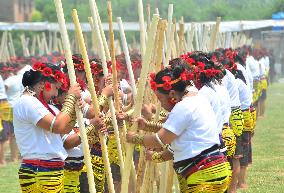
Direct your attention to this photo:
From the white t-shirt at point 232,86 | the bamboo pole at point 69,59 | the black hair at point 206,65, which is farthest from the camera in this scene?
the white t-shirt at point 232,86

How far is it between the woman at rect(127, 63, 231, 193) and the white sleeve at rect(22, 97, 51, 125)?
0.80 meters

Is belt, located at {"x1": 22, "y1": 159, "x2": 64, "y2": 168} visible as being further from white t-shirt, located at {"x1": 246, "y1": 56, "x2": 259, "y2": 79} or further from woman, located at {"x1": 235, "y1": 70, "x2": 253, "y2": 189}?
white t-shirt, located at {"x1": 246, "y1": 56, "x2": 259, "y2": 79}

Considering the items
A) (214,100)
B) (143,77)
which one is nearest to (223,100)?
(214,100)

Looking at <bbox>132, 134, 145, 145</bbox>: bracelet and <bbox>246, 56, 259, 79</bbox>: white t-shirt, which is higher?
<bbox>132, 134, 145, 145</bbox>: bracelet

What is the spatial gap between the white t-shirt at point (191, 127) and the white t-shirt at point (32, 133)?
1.11 metres

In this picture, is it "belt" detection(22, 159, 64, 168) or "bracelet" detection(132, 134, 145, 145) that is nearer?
"bracelet" detection(132, 134, 145, 145)

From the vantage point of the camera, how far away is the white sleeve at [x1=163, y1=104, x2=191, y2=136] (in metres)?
6.62

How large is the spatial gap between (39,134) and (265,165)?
819cm

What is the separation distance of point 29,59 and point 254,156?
6.21 meters

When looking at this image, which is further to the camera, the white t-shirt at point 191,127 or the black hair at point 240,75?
the black hair at point 240,75

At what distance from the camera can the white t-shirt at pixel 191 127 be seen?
6.64m

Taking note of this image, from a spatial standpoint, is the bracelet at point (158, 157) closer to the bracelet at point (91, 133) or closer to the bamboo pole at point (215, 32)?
the bracelet at point (91, 133)

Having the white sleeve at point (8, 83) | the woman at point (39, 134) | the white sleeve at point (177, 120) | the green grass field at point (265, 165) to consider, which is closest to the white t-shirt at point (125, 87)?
the green grass field at point (265, 165)

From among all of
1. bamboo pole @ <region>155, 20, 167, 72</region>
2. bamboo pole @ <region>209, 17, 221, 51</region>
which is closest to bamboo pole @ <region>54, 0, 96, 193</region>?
bamboo pole @ <region>155, 20, 167, 72</region>
